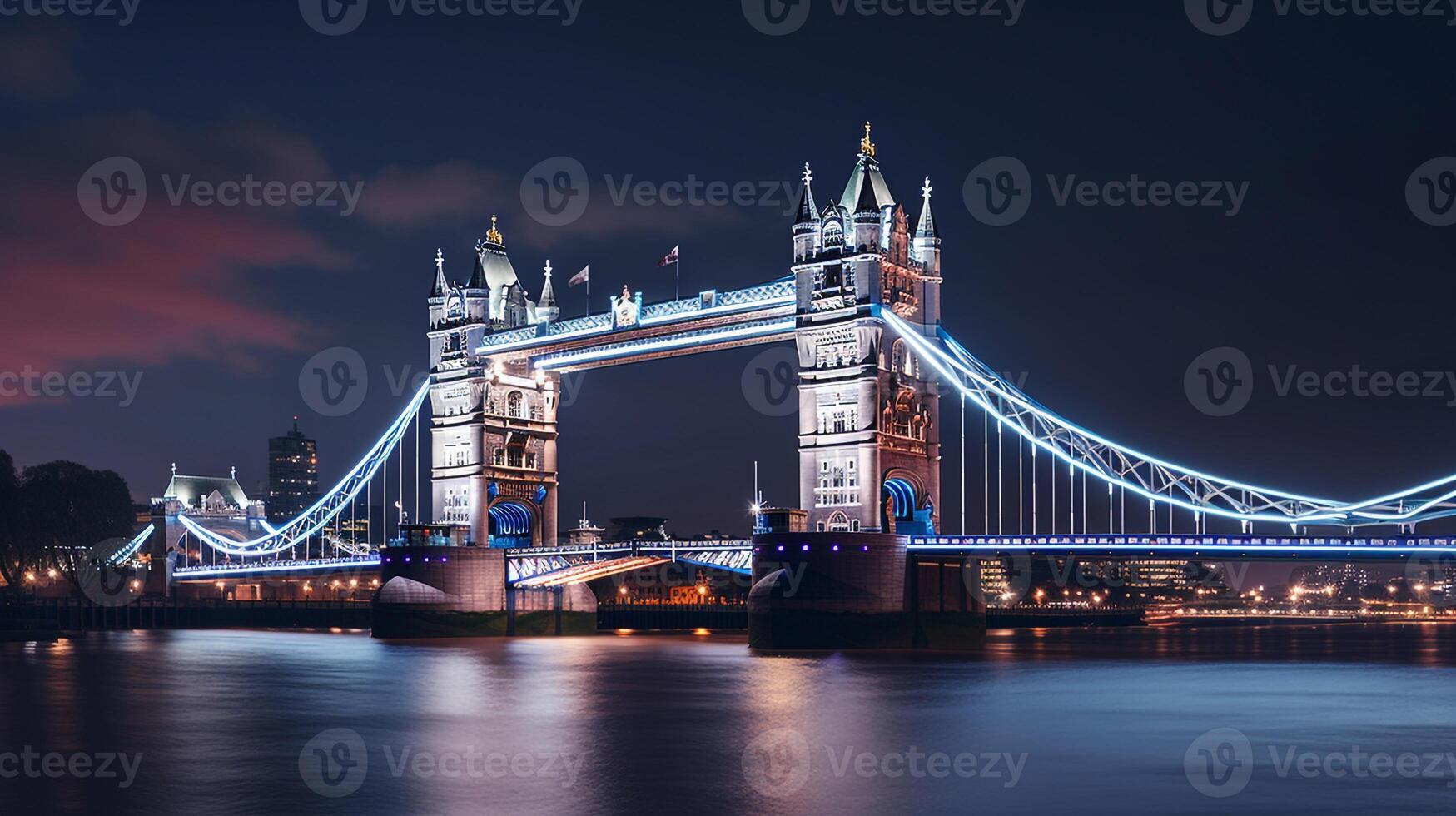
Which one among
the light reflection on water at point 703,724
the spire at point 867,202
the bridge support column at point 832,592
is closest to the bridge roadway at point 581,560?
the light reflection on water at point 703,724

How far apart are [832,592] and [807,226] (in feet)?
58.6

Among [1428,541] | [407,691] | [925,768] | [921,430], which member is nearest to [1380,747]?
[925,768]

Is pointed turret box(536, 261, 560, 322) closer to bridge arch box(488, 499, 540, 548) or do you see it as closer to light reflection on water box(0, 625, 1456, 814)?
bridge arch box(488, 499, 540, 548)

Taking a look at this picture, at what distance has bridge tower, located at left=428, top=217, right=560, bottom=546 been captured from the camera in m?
88.3

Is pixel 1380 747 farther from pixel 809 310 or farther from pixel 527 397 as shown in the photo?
pixel 527 397

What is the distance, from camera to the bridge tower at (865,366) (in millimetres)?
67750

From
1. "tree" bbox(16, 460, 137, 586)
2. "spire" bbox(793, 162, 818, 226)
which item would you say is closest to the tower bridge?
"spire" bbox(793, 162, 818, 226)

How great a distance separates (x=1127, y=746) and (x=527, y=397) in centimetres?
6387

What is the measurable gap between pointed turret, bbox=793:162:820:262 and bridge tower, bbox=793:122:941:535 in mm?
55

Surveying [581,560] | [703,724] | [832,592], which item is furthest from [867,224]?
[703,724]

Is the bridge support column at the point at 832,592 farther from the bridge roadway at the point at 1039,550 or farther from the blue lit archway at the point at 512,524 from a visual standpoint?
the blue lit archway at the point at 512,524

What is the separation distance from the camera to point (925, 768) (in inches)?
1099

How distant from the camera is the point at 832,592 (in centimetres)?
6300

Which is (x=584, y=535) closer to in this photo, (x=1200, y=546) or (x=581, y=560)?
(x=581, y=560)
